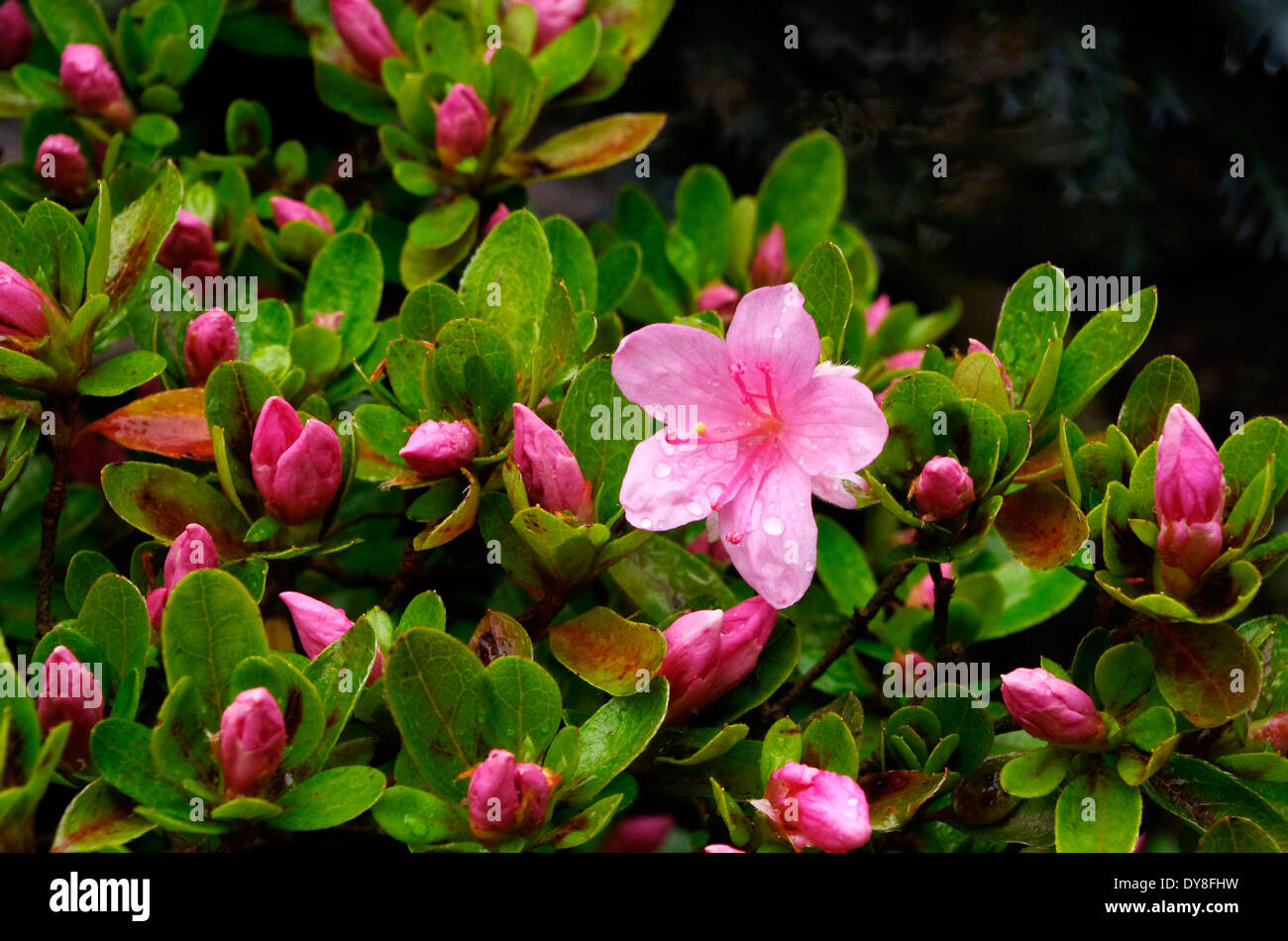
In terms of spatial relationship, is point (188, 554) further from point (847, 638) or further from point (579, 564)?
point (847, 638)

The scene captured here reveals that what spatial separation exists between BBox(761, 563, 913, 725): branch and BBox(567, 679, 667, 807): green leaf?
20cm

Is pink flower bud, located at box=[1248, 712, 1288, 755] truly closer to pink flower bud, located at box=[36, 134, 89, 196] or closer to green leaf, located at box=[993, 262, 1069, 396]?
green leaf, located at box=[993, 262, 1069, 396]

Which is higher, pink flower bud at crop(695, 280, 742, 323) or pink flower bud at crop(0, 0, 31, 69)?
pink flower bud at crop(0, 0, 31, 69)

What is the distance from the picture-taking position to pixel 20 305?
3.43 feet

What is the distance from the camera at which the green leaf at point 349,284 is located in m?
1.30

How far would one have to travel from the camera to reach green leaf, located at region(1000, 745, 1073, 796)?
97cm

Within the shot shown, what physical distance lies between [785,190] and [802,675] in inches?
31.6

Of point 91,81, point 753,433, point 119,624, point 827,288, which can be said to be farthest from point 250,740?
point 91,81

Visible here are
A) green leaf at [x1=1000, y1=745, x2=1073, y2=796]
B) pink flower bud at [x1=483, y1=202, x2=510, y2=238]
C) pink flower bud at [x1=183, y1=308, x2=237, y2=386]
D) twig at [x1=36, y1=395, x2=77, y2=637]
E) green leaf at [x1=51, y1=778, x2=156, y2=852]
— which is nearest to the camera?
green leaf at [x1=51, y1=778, x2=156, y2=852]

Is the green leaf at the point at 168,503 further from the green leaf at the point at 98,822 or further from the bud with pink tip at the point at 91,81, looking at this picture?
the bud with pink tip at the point at 91,81

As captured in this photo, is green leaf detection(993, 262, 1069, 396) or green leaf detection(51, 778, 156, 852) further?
green leaf detection(993, 262, 1069, 396)

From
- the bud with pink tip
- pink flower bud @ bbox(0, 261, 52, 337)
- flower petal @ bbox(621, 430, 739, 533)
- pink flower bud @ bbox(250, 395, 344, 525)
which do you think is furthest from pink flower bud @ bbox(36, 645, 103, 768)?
the bud with pink tip

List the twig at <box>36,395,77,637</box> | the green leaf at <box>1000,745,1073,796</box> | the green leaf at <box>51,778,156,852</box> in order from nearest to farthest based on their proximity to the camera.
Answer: the green leaf at <box>51,778,156,852</box> → the green leaf at <box>1000,745,1073,796</box> → the twig at <box>36,395,77,637</box>
